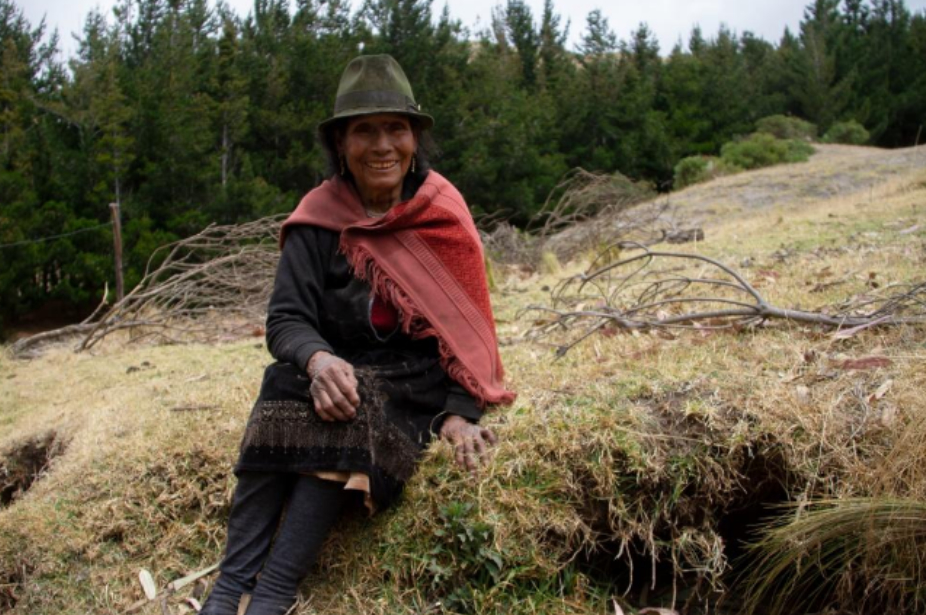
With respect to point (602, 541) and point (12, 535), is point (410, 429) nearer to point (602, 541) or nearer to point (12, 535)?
point (602, 541)

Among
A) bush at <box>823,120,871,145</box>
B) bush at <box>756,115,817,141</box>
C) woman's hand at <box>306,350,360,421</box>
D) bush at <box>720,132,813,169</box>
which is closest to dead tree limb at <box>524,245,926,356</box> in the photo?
woman's hand at <box>306,350,360,421</box>

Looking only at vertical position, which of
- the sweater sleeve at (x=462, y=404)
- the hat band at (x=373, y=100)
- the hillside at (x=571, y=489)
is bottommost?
the hillside at (x=571, y=489)

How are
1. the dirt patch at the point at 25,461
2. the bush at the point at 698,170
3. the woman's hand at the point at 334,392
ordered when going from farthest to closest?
the bush at the point at 698,170 < the dirt patch at the point at 25,461 < the woman's hand at the point at 334,392

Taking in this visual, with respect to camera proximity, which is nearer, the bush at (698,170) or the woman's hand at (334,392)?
the woman's hand at (334,392)

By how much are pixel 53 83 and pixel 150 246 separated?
8407mm

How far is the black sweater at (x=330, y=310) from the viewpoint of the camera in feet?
8.95

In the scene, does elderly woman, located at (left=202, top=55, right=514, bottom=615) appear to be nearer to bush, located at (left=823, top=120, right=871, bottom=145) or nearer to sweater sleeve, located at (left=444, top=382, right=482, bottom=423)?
sweater sleeve, located at (left=444, top=382, right=482, bottom=423)

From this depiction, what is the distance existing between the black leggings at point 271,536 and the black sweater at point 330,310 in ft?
1.43

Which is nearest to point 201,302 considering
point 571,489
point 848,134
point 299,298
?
point 299,298

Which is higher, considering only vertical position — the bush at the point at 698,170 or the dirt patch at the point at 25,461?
the bush at the point at 698,170

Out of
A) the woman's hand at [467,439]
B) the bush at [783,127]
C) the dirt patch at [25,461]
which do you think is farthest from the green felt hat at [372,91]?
the bush at [783,127]

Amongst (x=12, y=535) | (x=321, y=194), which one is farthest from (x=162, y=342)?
(x=321, y=194)

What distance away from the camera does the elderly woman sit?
8.21 ft

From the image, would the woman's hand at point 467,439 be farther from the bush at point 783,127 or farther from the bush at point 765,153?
the bush at point 783,127
